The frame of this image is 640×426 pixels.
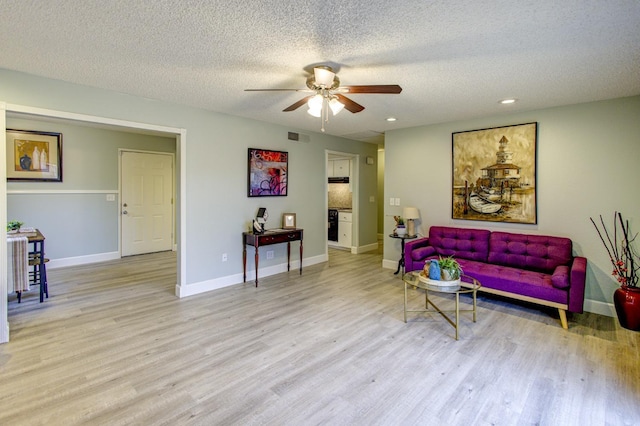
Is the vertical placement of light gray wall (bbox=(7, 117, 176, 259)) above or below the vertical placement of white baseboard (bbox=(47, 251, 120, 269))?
above

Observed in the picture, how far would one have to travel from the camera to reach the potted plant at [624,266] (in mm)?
3072

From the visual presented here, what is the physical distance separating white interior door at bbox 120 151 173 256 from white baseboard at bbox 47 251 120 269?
0.78ft

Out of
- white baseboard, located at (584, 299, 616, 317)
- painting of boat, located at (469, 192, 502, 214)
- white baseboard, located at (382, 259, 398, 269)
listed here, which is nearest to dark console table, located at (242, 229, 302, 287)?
white baseboard, located at (382, 259, 398, 269)

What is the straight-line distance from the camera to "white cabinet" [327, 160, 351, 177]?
7070 mm

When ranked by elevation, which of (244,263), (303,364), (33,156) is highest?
(33,156)

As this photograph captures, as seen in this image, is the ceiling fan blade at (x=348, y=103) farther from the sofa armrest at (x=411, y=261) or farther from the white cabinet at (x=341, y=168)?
the white cabinet at (x=341, y=168)

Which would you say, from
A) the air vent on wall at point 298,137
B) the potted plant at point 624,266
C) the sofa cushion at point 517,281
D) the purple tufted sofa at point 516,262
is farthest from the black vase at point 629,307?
the air vent on wall at point 298,137

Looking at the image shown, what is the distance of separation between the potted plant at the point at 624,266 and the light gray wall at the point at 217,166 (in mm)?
3962

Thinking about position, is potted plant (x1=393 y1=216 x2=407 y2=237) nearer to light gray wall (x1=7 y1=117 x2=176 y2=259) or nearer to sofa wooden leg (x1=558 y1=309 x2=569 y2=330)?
sofa wooden leg (x1=558 y1=309 x2=569 y2=330)

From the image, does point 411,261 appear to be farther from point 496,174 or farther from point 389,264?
point 496,174

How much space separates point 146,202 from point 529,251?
6617 mm

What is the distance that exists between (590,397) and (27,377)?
389cm

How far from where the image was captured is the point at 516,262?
13.1 ft

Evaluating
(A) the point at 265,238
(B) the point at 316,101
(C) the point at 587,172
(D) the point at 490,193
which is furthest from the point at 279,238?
(C) the point at 587,172
